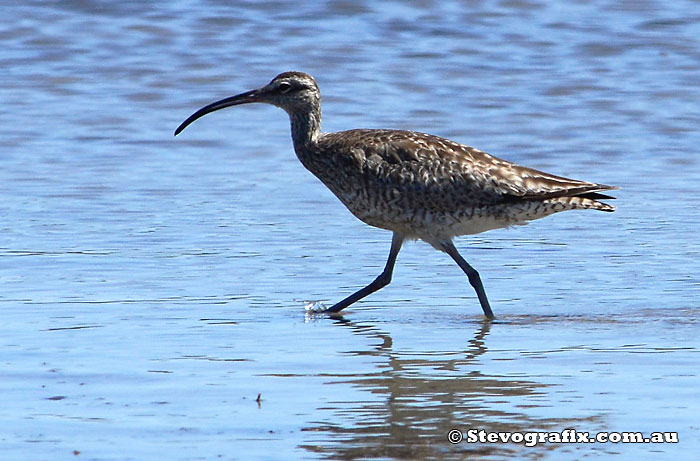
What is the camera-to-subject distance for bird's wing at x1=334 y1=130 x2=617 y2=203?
30.1 ft

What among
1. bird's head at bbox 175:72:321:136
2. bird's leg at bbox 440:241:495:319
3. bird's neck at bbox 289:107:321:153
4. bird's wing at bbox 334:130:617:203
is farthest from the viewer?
bird's head at bbox 175:72:321:136

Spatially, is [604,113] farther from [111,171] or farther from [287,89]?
[287,89]

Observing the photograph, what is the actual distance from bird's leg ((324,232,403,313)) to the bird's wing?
1.62 feet

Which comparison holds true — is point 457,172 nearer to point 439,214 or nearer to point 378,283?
point 439,214

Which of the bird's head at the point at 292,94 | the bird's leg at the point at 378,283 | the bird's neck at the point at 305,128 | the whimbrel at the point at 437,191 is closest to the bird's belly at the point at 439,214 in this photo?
the whimbrel at the point at 437,191

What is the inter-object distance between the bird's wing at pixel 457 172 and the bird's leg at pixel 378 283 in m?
0.49

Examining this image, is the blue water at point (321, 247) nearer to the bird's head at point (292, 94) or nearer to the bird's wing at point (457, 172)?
the bird's wing at point (457, 172)

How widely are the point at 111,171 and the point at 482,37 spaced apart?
325 inches

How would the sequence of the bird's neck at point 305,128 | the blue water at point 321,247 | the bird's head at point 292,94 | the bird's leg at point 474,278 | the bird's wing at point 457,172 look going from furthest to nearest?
the bird's head at point 292,94
the bird's neck at point 305,128
the bird's wing at point 457,172
the bird's leg at point 474,278
the blue water at point 321,247

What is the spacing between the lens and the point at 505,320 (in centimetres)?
861

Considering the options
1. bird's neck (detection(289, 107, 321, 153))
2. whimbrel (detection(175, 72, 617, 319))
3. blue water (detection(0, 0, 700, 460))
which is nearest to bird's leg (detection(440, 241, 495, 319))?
whimbrel (detection(175, 72, 617, 319))

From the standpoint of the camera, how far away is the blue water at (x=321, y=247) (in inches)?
253

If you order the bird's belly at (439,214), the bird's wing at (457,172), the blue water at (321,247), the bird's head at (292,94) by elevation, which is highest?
the bird's head at (292,94)

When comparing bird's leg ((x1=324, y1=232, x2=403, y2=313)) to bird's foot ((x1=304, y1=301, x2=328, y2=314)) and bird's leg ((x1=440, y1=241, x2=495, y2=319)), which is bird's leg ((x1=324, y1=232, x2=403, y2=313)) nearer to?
bird's foot ((x1=304, y1=301, x2=328, y2=314))
